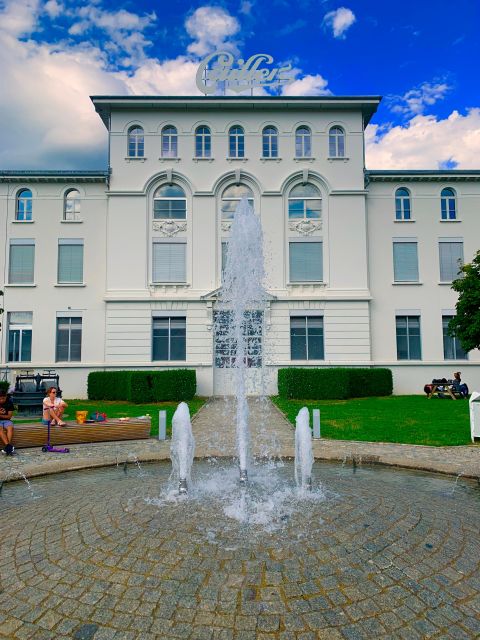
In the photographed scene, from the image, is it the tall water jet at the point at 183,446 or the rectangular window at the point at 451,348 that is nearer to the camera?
the tall water jet at the point at 183,446

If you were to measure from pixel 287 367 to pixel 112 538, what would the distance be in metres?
19.6

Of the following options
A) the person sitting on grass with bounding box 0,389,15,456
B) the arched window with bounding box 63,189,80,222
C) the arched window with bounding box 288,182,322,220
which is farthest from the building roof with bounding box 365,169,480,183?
the person sitting on grass with bounding box 0,389,15,456

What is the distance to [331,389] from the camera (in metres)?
21.6

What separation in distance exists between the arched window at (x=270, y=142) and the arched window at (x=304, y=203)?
7.98 ft

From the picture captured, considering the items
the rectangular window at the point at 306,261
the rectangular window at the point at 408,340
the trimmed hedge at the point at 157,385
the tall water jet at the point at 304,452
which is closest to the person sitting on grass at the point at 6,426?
the tall water jet at the point at 304,452

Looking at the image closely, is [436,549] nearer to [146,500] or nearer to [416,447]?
[146,500]

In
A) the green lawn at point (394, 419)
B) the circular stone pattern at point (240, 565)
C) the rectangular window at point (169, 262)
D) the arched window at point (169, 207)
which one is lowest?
the green lawn at point (394, 419)

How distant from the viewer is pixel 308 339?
967 inches

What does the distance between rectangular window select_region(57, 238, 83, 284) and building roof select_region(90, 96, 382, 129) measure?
7.73 meters

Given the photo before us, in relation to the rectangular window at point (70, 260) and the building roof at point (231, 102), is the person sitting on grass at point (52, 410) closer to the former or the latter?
the rectangular window at point (70, 260)

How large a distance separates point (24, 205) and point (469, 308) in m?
24.0

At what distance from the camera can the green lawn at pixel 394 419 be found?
11.4 m

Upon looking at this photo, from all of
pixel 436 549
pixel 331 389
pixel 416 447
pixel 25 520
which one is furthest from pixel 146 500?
pixel 331 389

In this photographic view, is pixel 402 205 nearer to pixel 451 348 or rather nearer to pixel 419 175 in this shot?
pixel 419 175
